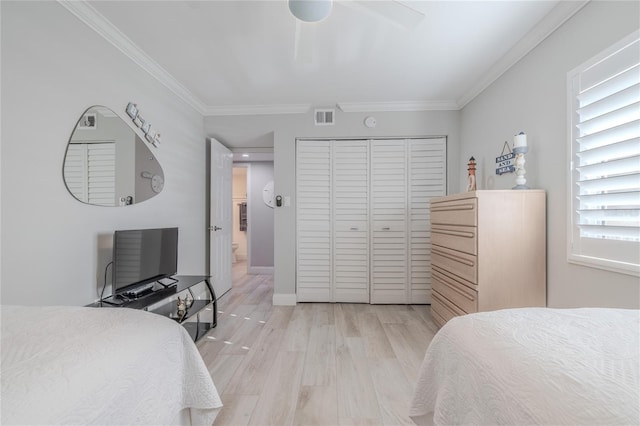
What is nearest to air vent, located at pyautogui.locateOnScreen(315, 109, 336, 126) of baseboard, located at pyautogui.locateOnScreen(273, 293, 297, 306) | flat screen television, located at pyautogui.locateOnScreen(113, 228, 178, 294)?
flat screen television, located at pyautogui.locateOnScreen(113, 228, 178, 294)

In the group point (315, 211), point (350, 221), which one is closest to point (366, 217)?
point (350, 221)

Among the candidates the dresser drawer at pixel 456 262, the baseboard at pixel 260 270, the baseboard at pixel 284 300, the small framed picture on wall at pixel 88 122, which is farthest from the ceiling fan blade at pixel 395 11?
the baseboard at pixel 260 270

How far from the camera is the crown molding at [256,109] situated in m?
3.35

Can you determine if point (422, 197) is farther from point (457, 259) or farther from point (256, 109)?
point (256, 109)

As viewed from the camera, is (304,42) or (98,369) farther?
(304,42)

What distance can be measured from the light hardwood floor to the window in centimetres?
136

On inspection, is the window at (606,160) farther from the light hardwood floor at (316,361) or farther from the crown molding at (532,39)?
the light hardwood floor at (316,361)

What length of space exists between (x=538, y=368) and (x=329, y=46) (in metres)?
2.33

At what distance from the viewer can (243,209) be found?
21.8 ft

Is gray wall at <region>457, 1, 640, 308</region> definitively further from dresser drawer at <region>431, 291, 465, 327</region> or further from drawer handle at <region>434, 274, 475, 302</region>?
dresser drawer at <region>431, 291, 465, 327</region>

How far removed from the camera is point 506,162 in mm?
2342

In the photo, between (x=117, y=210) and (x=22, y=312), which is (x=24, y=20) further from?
(x=22, y=312)

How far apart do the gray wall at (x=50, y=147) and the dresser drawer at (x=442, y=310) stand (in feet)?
9.06

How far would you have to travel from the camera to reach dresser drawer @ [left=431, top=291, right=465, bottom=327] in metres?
2.31
